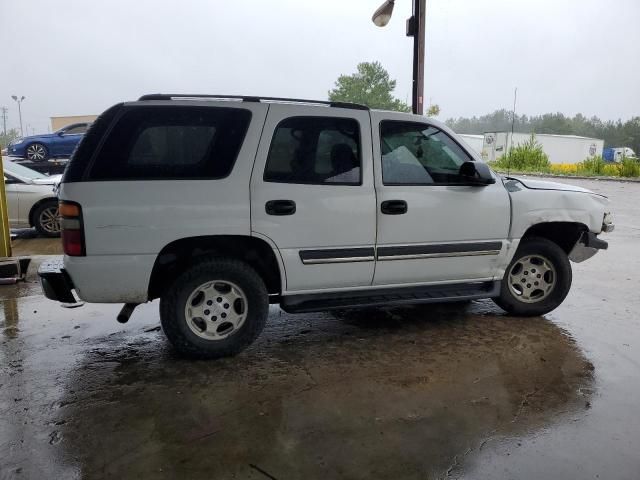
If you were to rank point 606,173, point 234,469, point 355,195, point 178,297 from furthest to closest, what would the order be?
point 606,173
point 355,195
point 178,297
point 234,469

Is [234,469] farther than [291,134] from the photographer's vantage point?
No

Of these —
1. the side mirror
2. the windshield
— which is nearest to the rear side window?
the side mirror

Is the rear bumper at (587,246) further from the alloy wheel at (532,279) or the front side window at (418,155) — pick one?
the front side window at (418,155)

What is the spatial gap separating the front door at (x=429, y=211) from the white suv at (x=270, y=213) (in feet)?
0.04

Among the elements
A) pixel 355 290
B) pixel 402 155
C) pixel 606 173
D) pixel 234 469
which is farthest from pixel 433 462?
pixel 606 173

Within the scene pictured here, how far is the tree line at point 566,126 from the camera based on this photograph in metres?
81.5

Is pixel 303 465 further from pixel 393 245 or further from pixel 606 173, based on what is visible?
pixel 606 173

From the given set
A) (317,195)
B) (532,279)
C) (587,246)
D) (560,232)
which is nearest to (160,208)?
(317,195)

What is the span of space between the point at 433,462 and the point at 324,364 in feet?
4.38

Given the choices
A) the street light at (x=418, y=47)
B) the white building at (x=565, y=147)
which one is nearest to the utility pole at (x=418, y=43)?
the street light at (x=418, y=47)

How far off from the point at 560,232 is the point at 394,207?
6.53 ft

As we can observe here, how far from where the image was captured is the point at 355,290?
4.15 metres

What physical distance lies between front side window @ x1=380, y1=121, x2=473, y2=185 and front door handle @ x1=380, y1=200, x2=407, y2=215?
162 millimetres

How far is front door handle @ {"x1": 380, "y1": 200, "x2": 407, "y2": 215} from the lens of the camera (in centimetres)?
400
